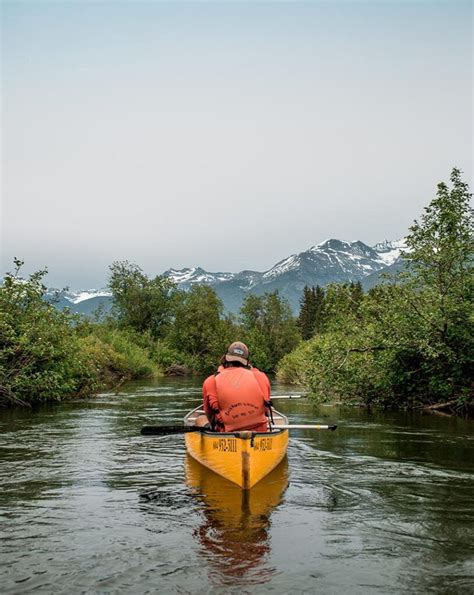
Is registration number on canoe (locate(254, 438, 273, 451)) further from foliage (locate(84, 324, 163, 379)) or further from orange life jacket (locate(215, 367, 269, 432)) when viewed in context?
foliage (locate(84, 324, 163, 379))

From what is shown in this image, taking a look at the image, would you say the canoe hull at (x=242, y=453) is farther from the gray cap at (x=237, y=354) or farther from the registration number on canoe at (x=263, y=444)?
the gray cap at (x=237, y=354)

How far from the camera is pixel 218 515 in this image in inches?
362

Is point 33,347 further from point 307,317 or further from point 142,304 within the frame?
point 307,317

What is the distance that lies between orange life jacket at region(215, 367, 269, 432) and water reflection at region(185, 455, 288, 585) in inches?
40.0

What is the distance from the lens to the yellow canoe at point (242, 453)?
998 centimetres

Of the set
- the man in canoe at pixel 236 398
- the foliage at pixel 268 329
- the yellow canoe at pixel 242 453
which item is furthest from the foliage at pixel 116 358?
the yellow canoe at pixel 242 453

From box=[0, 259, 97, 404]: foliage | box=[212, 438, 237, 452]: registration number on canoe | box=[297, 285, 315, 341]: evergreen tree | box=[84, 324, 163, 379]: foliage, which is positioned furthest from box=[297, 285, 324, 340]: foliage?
box=[212, 438, 237, 452]: registration number on canoe

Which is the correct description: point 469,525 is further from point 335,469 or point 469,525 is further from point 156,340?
point 156,340

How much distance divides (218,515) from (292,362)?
1394 inches

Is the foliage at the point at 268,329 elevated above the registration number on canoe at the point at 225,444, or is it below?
above

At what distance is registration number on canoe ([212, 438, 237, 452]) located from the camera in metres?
10.1

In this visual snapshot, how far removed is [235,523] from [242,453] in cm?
141

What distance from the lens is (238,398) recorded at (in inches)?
445

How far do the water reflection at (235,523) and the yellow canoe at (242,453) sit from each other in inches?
9.0
